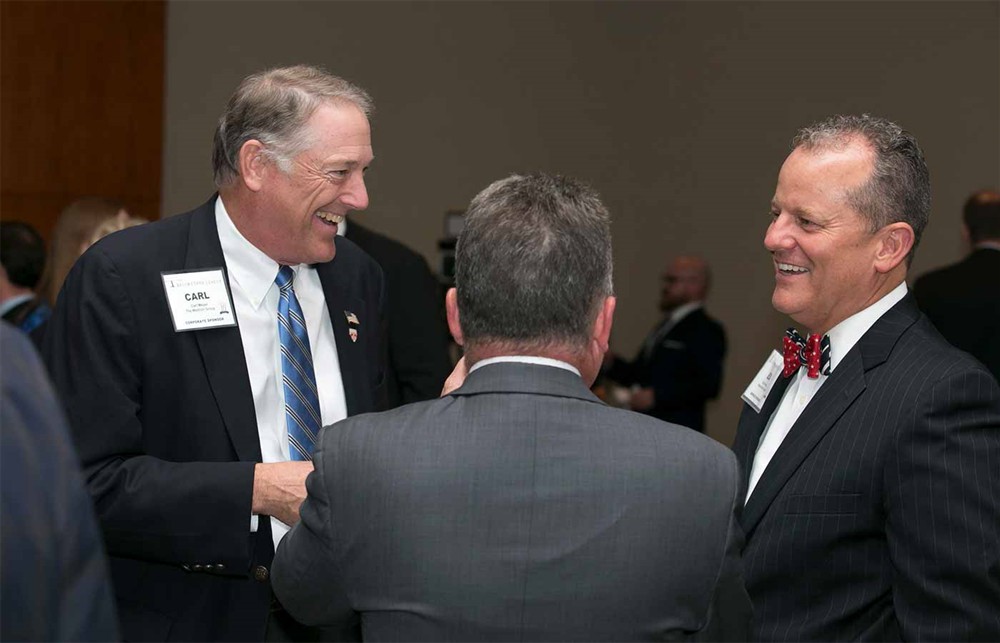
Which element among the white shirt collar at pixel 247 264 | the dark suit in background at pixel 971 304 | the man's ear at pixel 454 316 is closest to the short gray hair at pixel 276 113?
the white shirt collar at pixel 247 264

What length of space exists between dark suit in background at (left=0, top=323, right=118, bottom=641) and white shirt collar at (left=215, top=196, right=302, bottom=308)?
3.97ft

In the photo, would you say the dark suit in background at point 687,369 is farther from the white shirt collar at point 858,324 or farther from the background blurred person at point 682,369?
the white shirt collar at point 858,324

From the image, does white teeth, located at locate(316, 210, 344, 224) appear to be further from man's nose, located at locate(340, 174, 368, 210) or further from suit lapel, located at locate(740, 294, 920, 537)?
suit lapel, located at locate(740, 294, 920, 537)

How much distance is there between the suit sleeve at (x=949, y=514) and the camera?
6.10 ft

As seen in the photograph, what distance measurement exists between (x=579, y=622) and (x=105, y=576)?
57cm

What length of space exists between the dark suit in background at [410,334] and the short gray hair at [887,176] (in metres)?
1.73

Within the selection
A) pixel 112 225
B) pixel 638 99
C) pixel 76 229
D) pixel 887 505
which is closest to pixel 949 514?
pixel 887 505

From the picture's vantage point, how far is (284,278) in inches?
95.3

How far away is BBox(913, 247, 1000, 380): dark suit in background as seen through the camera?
497cm

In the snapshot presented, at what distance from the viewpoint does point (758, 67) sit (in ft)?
28.6

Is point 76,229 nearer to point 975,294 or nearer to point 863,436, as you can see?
point 863,436

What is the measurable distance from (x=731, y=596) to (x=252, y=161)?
127 centimetres

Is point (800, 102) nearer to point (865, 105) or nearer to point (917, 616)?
point (865, 105)

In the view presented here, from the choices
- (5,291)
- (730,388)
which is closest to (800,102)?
(730,388)
